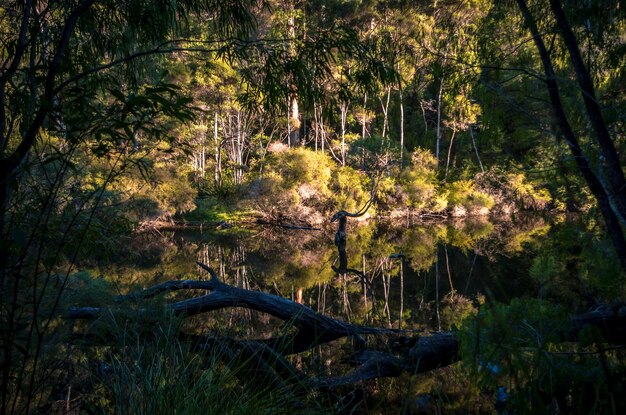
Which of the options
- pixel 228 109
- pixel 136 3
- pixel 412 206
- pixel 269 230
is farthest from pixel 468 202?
pixel 136 3

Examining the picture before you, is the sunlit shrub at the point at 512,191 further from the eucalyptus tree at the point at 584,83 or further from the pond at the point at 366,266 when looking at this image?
the eucalyptus tree at the point at 584,83

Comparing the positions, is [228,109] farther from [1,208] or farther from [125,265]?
[1,208]

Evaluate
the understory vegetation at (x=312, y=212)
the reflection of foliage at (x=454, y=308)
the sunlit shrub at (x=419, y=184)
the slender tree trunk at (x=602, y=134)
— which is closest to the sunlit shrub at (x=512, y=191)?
the understory vegetation at (x=312, y=212)

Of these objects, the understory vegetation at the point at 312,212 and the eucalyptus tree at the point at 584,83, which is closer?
the understory vegetation at the point at 312,212

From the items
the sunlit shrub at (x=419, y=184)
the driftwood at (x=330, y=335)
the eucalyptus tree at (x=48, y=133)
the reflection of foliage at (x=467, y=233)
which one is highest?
the sunlit shrub at (x=419, y=184)

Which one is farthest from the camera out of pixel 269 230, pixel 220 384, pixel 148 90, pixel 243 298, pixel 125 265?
pixel 269 230

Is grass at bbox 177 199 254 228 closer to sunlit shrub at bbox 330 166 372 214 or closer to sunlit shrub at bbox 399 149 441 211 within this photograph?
sunlit shrub at bbox 330 166 372 214

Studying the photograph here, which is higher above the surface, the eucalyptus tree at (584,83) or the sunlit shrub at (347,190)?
the sunlit shrub at (347,190)

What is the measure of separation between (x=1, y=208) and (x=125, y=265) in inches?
367

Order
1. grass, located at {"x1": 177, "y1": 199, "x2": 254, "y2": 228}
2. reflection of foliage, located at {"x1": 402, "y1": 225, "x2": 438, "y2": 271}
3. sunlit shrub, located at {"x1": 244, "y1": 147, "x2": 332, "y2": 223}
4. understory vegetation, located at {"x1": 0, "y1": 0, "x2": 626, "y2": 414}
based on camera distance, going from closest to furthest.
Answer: understory vegetation, located at {"x1": 0, "y1": 0, "x2": 626, "y2": 414} < reflection of foliage, located at {"x1": 402, "y1": 225, "x2": 438, "y2": 271} < sunlit shrub, located at {"x1": 244, "y1": 147, "x2": 332, "y2": 223} < grass, located at {"x1": 177, "y1": 199, "x2": 254, "y2": 228}

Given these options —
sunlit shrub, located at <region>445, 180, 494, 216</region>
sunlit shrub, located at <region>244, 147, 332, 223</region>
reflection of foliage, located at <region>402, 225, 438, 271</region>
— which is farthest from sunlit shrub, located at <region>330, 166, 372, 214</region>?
sunlit shrub, located at <region>445, 180, 494, 216</region>

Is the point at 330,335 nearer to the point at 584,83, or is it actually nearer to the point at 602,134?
the point at 602,134

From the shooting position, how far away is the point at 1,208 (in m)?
1.36

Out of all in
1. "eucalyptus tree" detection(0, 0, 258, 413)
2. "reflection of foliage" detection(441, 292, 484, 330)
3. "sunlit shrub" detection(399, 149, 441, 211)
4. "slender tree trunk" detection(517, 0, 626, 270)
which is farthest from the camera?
"sunlit shrub" detection(399, 149, 441, 211)
